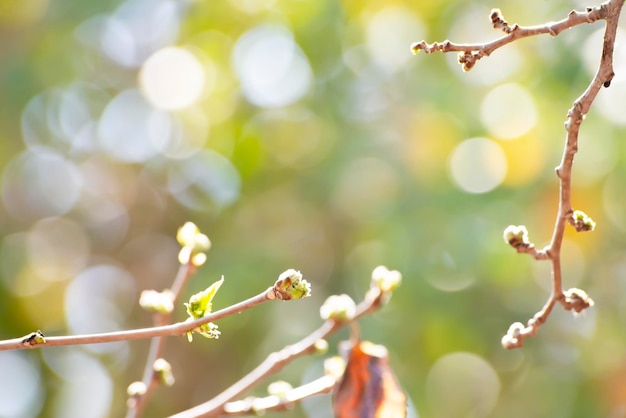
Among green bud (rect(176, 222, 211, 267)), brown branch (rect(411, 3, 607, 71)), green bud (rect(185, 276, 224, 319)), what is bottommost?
green bud (rect(185, 276, 224, 319))

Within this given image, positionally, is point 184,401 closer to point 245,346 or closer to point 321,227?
point 245,346

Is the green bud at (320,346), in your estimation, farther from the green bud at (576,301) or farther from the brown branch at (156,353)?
the green bud at (576,301)

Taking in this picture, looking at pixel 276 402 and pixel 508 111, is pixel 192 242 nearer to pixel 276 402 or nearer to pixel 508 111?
pixel 276 402

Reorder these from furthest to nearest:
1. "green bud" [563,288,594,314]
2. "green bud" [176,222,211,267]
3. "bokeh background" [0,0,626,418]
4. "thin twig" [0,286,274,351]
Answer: "bokeh background" [0,0,626,418] < "green bud" [176,222,211,267] < "green bud" [563,288,594,314] < "thin twig" [0,286,274,351]

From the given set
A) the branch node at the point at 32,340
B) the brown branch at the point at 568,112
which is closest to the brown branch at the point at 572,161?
the brown branch at the point at 568,112

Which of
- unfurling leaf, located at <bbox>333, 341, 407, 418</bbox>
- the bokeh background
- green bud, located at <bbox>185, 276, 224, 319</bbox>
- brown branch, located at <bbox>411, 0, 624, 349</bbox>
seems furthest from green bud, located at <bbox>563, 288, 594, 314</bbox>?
the bokeh background

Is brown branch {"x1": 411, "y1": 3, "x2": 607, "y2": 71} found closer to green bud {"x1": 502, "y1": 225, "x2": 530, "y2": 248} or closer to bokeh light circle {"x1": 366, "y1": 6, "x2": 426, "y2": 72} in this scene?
green bud {"x1": 502, "y1": 225, "x2": 530, "y2": 248}

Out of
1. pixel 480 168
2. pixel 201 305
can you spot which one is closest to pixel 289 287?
pixel 201 305
